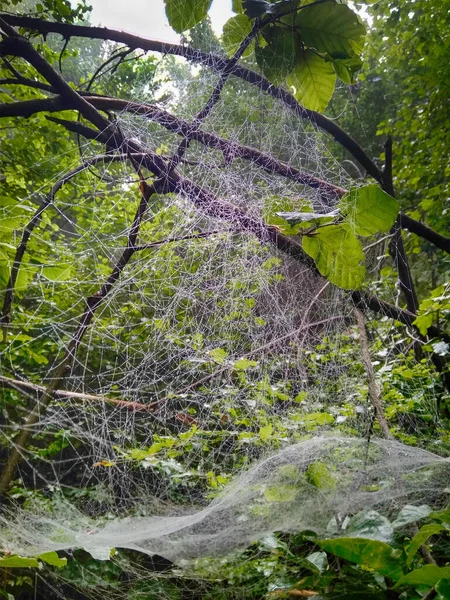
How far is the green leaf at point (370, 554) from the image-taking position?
652 mm

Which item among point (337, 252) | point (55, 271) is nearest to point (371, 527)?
point (337, 252)

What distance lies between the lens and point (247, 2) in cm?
75

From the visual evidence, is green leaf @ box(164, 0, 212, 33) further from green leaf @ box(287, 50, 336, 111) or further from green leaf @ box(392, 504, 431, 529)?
green leaf @ box(392, 504, 431, 529)

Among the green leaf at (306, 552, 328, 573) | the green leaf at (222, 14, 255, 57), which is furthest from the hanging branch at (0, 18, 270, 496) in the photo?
the green leaf at (306, 552, 328, 573)

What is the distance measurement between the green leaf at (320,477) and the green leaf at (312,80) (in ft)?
2.96

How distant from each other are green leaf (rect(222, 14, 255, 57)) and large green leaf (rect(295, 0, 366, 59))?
16 cm

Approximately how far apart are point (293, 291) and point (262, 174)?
42cm

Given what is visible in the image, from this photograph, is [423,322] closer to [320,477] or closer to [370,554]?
[320,477]

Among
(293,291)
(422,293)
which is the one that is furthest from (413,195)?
(293,291)

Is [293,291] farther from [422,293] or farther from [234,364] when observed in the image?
[422,293]

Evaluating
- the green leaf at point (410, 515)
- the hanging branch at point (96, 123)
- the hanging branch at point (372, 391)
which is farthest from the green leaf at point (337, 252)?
the green leaf at point (410, 515)

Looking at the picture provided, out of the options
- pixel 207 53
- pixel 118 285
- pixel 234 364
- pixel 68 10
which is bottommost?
pixel 234 364

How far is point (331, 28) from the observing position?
0.84 metres

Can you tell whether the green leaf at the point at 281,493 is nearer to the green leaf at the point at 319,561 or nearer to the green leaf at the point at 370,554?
the green leaf at the point at 319,561
